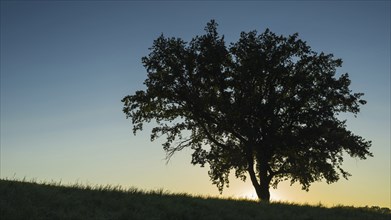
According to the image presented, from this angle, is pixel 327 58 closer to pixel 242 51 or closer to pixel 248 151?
pixel 242 51

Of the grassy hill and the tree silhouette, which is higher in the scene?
the tree silhouette

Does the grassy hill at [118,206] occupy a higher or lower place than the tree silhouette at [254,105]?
lower

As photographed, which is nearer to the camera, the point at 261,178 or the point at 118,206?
the point at 118,206

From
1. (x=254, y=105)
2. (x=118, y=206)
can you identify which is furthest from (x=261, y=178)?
(x=118, y=206)

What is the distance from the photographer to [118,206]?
19.0 m

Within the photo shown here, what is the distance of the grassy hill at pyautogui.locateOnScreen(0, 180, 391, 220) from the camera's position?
16.9 metres

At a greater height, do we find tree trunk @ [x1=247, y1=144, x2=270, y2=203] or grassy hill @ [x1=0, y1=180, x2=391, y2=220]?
tree trunk @ [x1=247, y1=144, x2=270, y2=203]

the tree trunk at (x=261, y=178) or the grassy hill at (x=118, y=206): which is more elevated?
the tree trunk at (x=261, y=178)

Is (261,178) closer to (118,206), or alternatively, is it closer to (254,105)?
(254,105)

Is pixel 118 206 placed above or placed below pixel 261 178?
below

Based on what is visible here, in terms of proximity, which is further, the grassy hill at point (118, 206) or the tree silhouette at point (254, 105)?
the tree silhouette at point (254, 105)

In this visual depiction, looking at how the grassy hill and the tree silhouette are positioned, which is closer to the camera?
the grassy hill

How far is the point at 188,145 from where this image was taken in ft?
130

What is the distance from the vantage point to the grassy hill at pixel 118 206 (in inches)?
664
